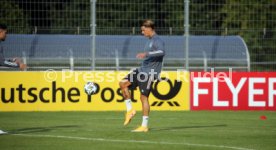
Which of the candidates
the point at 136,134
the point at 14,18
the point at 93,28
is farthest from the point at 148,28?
the point at 14,18

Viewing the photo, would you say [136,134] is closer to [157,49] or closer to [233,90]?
[157,49]

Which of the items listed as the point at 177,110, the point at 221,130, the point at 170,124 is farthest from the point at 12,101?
the point at 221,130

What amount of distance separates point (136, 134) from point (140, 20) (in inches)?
388

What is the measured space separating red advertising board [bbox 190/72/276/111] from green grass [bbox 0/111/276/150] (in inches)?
45.1

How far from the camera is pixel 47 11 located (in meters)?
23.2

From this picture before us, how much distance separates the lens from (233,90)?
22.6 meters

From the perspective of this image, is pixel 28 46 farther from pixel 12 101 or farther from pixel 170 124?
pixel 170 124

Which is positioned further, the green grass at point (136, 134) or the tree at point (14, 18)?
the tree at point (14, 18)

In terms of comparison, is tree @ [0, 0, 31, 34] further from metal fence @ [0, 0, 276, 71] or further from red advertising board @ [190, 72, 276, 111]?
red advertising board @ [190, 72, 276, 111]

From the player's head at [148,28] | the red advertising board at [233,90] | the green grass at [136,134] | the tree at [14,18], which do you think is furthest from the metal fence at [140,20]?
the player's head at [148,28]

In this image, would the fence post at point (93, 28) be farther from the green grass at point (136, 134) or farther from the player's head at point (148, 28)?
the player's head at point (148, 28)

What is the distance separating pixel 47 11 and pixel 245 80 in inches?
256

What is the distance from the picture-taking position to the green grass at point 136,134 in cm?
1263

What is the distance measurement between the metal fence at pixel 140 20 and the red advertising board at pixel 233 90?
1210 millimetres
